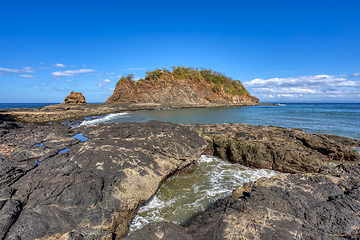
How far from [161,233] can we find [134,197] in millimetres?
1924

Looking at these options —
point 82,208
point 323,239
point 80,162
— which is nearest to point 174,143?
point 80,162

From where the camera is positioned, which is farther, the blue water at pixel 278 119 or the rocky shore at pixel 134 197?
the blue water at pixel 278 119

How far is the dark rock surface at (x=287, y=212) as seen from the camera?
3143 mm

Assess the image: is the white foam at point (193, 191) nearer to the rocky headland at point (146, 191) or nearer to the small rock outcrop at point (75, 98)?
the rocky headland at point (146, 191)

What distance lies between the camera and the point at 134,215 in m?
4.68

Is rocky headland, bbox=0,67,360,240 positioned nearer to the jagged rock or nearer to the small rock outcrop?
the small rock outcrop

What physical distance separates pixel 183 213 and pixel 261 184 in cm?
237

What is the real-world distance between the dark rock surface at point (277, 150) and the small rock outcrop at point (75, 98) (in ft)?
157

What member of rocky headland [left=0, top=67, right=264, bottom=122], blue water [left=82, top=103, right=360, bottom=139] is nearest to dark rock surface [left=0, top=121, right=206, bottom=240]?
blue water [left=82, top=103, right=360, bottom=139]

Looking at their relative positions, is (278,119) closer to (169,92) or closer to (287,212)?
(287,212)

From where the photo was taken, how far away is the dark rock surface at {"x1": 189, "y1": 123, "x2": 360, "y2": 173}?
25.4ft

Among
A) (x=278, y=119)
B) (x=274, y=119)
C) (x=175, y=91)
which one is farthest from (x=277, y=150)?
(x=175, y=91)

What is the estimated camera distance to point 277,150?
8125 mm

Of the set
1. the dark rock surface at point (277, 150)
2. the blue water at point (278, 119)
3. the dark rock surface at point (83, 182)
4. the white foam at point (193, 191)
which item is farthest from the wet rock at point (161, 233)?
the blue water at point (278, 119)
